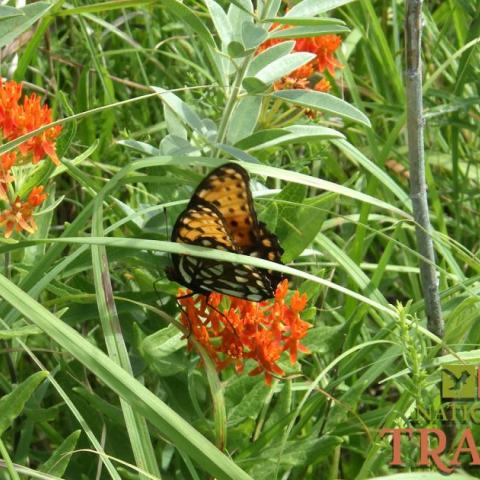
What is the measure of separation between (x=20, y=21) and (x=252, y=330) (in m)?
0.84

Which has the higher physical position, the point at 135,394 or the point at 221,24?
the point at 221,24

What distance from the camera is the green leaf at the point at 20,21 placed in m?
2.12

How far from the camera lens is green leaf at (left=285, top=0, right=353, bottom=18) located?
228 cm

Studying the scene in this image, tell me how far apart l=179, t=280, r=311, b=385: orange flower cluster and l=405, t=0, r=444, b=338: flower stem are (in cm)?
38

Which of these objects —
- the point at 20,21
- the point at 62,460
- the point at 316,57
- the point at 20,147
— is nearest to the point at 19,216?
the point at 20,147

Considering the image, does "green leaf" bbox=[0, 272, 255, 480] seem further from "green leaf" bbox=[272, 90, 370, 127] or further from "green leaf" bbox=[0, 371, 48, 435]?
"green leaf" bbox=[272, 90, 370, 127]

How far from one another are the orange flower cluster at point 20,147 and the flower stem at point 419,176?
0.83 m

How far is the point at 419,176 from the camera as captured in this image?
2.34m

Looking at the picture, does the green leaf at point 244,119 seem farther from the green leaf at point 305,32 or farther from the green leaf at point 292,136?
the green leaf at point 305,32

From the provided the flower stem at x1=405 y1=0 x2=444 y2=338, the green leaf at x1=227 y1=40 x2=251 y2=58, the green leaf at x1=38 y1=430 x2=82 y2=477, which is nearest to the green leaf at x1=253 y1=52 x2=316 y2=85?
the green leaf at x1=227 y1=40 x2=251 y2=58

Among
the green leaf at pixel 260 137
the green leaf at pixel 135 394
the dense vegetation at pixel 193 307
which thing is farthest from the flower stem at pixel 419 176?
the green leaf at pixel 135 394

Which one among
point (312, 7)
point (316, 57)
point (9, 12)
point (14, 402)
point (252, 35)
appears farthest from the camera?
point (316, 57)

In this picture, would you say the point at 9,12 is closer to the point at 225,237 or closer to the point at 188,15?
the point at 188,15

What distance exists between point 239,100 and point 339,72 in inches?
52.8
